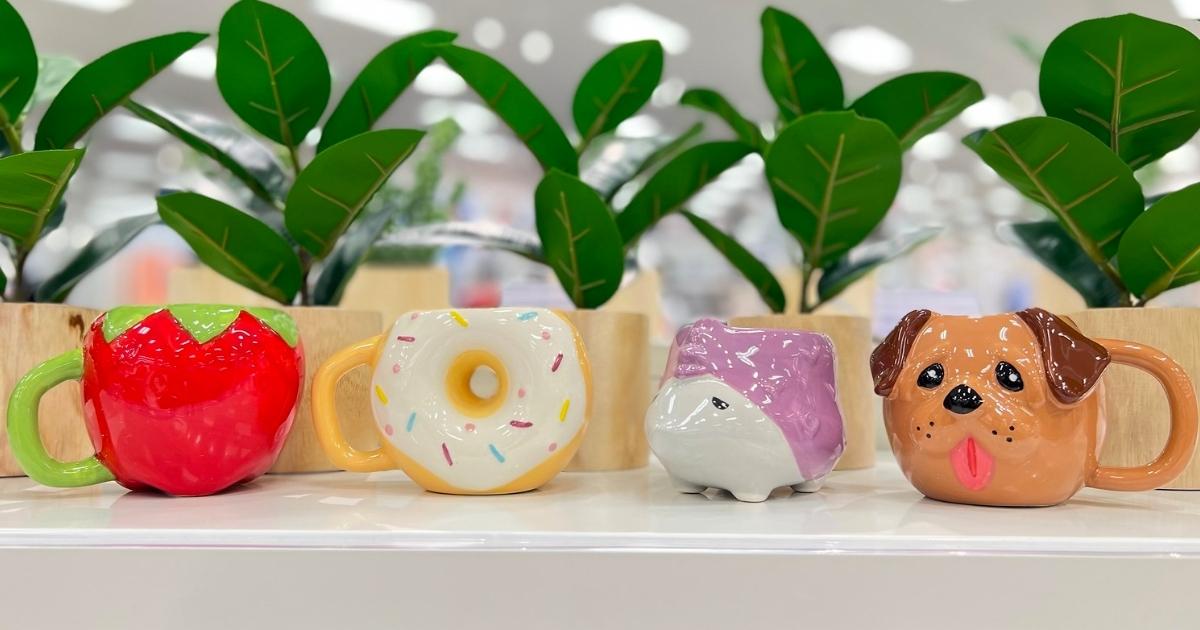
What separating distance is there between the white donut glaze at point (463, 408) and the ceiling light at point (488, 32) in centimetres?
77

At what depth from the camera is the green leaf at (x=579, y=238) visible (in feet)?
2.42

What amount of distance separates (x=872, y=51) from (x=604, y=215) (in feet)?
2.68

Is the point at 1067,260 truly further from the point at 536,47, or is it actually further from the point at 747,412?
the point at 536,47

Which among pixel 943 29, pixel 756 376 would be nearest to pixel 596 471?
pixel 756 376

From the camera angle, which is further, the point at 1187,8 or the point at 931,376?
the point at 1187,8

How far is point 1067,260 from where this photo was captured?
2.50 feet

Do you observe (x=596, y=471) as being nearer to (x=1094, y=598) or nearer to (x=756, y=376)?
(x=756, y=376)

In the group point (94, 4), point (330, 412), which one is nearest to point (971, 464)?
point (330, 412)

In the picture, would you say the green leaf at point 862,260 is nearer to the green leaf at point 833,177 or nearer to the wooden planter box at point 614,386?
the green leaf at point 833,177

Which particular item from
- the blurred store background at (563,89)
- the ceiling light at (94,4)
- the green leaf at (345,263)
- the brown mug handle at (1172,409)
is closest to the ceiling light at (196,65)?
the blurred store background at (563,89)

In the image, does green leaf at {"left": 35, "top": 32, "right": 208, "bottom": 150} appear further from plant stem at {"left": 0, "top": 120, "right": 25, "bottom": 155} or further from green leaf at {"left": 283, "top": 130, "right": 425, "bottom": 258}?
green leaf at {"left": 283, "top": 130, "right": 425, "bottom": 258}

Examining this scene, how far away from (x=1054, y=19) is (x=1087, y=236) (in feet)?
2.17

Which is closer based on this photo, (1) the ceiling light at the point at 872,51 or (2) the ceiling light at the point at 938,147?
(1) the ceiling light at the point at 872,51

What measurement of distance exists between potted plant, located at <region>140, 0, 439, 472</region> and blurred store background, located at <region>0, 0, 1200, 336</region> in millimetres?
374
